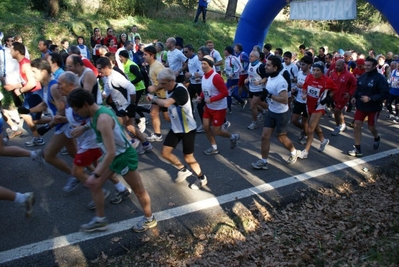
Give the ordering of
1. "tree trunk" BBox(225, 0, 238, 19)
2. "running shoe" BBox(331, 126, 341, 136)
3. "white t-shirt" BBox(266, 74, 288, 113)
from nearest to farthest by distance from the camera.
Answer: "white t-shirt" BBox(266, 74, 288, 113) < "running shoe" BBox(331, 126, 341, 136) < "tree trunk" BBox(225, 0, 238, 19)

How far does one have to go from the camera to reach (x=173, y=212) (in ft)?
14.7

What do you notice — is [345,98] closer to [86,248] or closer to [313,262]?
[313,262]

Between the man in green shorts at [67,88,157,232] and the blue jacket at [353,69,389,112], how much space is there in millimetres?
4771

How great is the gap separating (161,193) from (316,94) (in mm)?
3468

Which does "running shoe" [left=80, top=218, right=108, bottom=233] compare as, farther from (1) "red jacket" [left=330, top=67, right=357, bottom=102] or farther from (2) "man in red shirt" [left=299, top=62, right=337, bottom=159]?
(1) "red jacket" [left=330, top=67, right=357, bottom=102]

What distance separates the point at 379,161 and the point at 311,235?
126 inches

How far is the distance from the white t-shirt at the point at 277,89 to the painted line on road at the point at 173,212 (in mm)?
1122

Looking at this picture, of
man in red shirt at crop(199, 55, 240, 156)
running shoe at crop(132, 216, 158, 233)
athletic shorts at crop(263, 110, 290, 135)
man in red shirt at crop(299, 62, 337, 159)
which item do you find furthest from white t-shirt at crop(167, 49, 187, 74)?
running shoe at crop(132, 216, 158, 233)

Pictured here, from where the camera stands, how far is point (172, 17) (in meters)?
18.9

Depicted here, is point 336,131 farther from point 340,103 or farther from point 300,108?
point 300,108

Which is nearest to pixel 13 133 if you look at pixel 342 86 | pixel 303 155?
pixel 303 155

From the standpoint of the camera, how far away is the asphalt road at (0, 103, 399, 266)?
3.74 meters

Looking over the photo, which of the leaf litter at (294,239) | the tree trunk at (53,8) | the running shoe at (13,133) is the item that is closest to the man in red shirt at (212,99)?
the leaf litter at (294,239)

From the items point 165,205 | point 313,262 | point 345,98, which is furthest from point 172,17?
point 313,262
